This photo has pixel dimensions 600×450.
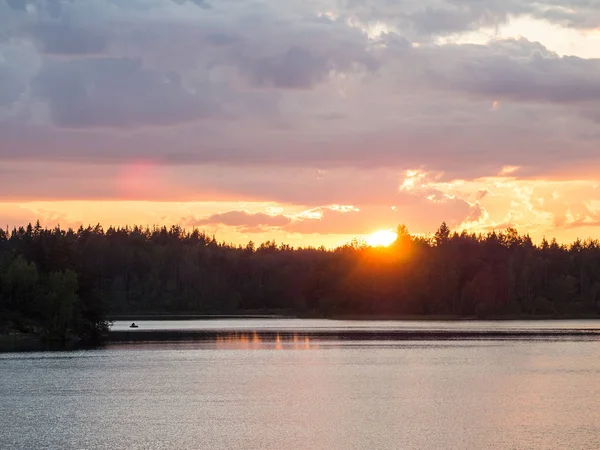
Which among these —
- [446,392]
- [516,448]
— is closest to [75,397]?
[446,392]

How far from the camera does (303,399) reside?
67.8 meters

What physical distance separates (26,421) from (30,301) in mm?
88632

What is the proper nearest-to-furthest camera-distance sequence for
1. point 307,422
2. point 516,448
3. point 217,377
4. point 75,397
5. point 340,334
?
point 516,448
point 307,422
point 75,397
point 217,377
point 340,334

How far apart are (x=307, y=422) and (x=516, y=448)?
45.5ft

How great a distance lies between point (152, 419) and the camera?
58312mm

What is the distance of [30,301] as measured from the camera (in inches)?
5615

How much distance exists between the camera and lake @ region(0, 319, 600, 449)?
50906mm

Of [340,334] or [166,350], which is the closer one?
[166,350]

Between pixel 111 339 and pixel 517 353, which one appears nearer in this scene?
pixel 517 353

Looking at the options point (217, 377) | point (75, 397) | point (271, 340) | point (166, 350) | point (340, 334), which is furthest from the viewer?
point (340, 334)

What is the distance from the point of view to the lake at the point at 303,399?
50906 mm

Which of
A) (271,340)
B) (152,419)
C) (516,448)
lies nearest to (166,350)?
(271,340)

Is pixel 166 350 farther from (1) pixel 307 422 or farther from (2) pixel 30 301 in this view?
(1) pixel 307 422

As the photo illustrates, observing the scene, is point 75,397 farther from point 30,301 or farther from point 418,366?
point 30,301
